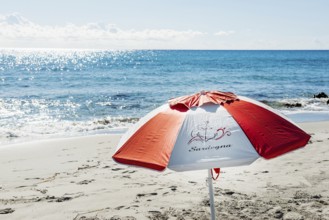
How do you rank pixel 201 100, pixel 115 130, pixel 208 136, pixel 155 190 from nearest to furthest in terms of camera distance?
pixel 208 136, pixel 201 100, pixel 155 190, pixel 115 130

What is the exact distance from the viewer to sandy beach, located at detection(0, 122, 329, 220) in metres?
6.74

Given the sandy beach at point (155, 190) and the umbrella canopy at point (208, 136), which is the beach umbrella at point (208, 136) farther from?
the sandy beach at point (155, 190)

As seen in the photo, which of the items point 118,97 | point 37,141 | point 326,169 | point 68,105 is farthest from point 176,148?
point 118,97

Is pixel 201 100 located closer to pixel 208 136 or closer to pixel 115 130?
pixel 208 136

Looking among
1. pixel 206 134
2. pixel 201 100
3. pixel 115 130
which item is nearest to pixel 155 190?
pixel 201 100

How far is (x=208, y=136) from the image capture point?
150 inches

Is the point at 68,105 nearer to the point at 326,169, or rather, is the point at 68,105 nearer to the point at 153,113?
the point at 326,169

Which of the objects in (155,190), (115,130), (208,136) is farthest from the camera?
(115,130)

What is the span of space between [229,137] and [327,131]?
11614 millimetres

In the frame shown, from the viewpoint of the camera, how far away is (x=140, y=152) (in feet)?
12.8

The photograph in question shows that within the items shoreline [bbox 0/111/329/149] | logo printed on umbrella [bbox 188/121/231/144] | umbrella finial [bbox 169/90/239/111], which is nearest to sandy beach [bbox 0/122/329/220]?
umbrella finial [bbox 169/90/239/111]

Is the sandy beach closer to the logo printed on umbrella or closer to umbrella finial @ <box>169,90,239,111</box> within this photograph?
umbrella finial @ <box>169,90,239,111</box>

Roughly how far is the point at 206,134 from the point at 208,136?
0.03 m

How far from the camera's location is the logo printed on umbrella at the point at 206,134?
379cm
